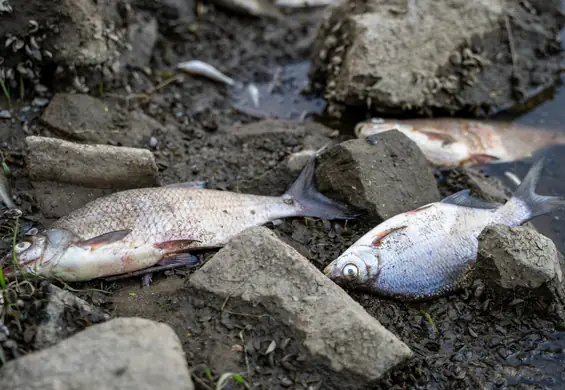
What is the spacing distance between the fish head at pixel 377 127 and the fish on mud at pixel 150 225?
113cm

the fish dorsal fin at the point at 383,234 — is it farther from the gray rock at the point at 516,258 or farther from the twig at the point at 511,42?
the twig at the point at 511,42

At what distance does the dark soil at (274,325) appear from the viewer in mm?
3857

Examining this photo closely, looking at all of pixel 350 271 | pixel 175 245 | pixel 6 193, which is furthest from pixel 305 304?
pixel 6 193

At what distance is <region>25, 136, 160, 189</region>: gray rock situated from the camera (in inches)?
197

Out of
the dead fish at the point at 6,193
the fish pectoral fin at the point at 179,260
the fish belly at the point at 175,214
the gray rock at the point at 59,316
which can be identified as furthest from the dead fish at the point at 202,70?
the gray rock at the point at 59,316

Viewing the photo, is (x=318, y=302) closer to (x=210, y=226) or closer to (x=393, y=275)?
(x=393, y=275)

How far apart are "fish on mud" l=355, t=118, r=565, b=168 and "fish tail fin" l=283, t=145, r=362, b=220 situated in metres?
1.15

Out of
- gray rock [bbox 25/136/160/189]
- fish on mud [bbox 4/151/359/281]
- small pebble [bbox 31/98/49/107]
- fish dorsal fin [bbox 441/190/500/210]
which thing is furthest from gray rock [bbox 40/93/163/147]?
fish dorsal fin [bbox 441/190/500/210]

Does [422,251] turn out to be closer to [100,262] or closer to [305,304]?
[305,304]

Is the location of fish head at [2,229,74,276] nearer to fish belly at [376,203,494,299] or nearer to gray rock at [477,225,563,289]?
fish belly at [376,203,494,299]

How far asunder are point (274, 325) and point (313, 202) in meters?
1.46

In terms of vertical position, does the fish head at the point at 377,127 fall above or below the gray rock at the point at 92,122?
below

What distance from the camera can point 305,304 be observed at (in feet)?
13.0

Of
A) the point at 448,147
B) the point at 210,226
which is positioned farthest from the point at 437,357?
the point at 448,147
